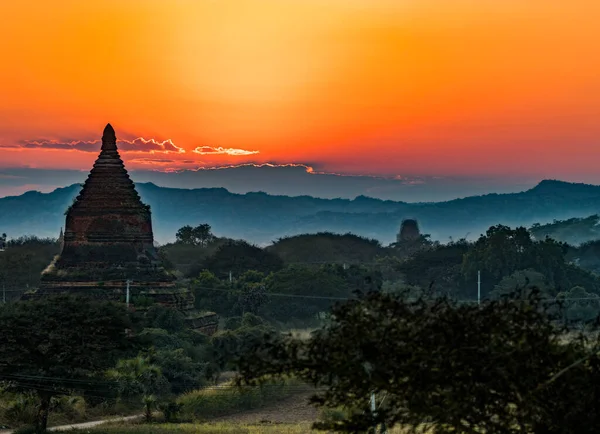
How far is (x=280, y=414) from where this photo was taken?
4484cm

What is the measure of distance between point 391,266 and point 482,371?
10829 cm

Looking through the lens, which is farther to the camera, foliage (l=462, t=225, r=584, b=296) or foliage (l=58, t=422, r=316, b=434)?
foliage (l=462, t=225, r=584, b=296)

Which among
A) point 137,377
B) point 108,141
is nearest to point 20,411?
point 137,377

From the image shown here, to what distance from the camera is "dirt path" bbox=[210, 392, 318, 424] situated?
141 ft

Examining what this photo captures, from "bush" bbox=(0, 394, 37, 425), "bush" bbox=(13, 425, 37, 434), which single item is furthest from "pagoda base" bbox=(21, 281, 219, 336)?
"bush" bbox=(13, 425, 37, 434)

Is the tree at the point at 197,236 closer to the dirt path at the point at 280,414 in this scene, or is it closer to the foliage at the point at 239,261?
the foliage at the point at 239,261

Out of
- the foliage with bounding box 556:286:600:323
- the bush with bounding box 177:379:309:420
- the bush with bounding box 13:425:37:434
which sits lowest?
the bush with bounding box 177:379:309:420

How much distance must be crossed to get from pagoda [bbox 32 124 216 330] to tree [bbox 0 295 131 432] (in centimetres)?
1870

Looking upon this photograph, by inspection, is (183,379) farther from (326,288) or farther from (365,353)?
(326,288)

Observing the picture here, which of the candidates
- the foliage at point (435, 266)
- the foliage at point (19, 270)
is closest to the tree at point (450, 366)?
the foliage at point (19, 270)

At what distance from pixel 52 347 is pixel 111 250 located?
75.5ft

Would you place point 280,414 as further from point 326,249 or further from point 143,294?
point 326,249

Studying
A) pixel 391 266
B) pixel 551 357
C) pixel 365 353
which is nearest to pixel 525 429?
pixel 551 357

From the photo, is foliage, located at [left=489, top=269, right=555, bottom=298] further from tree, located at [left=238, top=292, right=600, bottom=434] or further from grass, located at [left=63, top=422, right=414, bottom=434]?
tree, located at [left=238, top=292, right=600, bottom=434]
